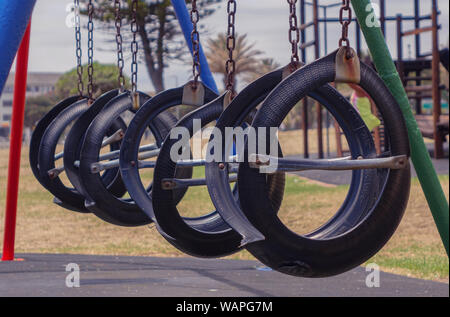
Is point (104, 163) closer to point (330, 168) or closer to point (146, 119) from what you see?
point (146, 119)

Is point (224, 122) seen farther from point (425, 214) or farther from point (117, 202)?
point (425, 214)

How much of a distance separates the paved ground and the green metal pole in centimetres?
302

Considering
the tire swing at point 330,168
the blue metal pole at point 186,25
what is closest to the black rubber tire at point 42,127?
the blue metal pole at point 186,25

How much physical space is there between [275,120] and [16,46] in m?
1.56

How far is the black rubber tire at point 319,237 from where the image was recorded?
2.48 metres

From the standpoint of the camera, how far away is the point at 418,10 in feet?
66.4

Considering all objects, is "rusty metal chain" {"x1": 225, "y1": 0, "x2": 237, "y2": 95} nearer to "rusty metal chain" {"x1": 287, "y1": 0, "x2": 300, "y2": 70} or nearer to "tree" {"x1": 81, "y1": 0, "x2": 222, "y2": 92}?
"rusty metal chain" {"x1": 287, "y1": 0, "x2": 300, "y2": 70}

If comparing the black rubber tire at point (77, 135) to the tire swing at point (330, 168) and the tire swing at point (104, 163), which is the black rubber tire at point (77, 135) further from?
the tire swing at point (330, 168)

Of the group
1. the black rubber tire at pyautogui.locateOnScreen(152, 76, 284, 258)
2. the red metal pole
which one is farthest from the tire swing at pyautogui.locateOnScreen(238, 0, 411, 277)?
the red metal pole

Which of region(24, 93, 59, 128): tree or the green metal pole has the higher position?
region(24, 93, 59, 128): tree

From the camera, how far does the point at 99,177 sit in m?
4.09

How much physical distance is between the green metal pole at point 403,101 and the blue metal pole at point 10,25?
1471mm

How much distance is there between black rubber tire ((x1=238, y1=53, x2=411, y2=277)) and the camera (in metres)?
2.48

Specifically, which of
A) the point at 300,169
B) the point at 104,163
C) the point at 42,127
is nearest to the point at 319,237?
the point at 300,169
